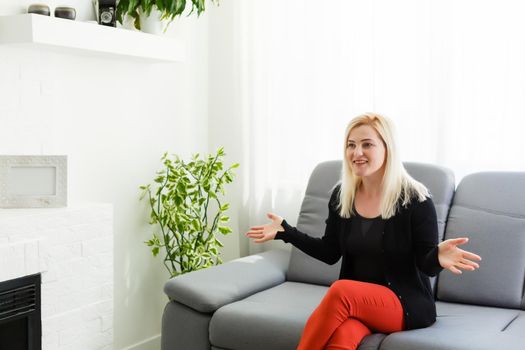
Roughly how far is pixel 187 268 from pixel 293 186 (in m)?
0.69

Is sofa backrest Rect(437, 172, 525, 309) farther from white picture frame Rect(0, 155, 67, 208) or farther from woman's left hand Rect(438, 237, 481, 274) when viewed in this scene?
white picture frame Rect(0, 155, 67, 208)

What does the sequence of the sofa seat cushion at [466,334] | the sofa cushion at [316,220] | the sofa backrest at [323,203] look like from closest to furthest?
the sofa seat cushion at [466,334]
the sofa backrest at [323,203]
the sofa cushion at [316,220]

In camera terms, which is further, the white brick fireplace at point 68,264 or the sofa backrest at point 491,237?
the sofa backrest at point 491,237

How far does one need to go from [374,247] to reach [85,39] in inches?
54.3

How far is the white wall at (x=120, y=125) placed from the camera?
9.63 feet

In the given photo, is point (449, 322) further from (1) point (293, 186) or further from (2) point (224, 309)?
(1) point (293, 186)

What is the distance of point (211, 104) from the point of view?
4039mm

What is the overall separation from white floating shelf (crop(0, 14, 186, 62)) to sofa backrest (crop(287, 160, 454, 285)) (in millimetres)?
873

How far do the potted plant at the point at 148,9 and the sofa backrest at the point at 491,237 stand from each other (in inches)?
58.6

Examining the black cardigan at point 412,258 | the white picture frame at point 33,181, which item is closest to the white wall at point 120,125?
the white picture frame at point 33,181

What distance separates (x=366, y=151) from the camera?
2.67m

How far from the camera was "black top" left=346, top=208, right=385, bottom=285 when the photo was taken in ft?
8.80

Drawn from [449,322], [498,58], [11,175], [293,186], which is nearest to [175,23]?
[293,186]

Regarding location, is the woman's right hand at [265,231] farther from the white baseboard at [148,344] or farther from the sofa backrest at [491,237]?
the white baseboard at [148,344]
